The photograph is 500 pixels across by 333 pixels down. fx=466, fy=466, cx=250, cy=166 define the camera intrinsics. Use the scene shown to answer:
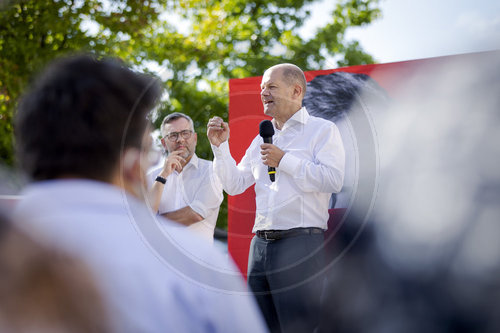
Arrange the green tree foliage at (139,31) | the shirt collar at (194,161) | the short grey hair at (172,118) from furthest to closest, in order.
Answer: the green tree foliage at (139,31), the shirt collar at (194,161), the short grey hair at (172,118)

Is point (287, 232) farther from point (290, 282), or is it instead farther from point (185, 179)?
point (185, 179)

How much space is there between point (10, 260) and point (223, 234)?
8.22 ft

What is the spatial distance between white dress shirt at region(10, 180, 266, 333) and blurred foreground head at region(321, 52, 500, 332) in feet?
7.26

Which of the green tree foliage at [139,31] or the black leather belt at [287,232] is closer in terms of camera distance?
the black leather belt at [287,232]

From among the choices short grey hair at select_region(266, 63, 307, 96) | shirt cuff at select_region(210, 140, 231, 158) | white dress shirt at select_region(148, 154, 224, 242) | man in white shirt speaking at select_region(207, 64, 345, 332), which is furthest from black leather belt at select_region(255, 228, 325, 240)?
short grey hair at select_region(266, 63, 307, 96)

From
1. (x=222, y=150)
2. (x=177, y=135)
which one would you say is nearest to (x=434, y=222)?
(x=222, y=150)

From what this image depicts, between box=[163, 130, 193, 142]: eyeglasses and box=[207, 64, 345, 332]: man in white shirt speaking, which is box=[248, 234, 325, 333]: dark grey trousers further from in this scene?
box=[163, 130, 193, 142]: eyeglasses

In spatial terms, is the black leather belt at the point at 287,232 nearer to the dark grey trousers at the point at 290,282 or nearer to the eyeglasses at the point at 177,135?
the dark grey trousers at the point at 290,282

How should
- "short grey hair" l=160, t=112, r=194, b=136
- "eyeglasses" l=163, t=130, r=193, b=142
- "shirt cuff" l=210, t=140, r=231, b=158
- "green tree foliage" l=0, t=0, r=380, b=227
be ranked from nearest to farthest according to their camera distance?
"short grey hair" l=160, t=112, r=194, b=136 → "eyeglasses" l=163, t=130, r=193, b=142 → "shirt cuff" l=210, t=140, r=231, b=158 → "green tree foliage" l=0, t=0, r=380, b=227

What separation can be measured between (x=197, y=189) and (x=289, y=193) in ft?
1.79

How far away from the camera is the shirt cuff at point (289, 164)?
262 centimetres

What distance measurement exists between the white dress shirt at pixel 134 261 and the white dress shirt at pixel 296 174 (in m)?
1.69

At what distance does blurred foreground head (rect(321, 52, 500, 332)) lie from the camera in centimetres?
284

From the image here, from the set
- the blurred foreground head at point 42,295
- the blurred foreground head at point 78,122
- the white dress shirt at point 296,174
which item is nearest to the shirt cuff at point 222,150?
the white dress shirt at point 296,174
